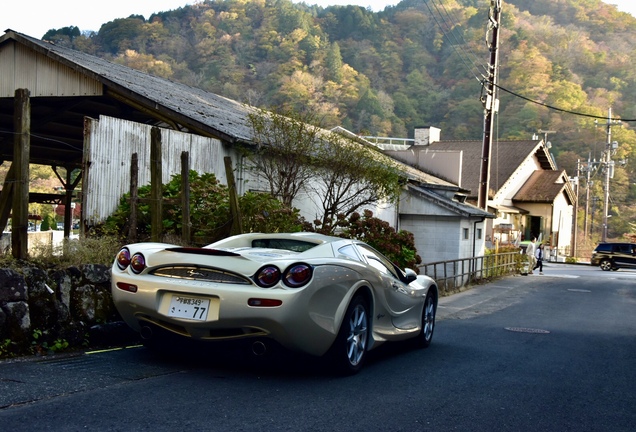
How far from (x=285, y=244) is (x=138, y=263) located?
5.38 ft

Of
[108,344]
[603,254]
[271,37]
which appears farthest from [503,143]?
[108,344]

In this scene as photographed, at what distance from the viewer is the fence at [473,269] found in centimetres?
2254

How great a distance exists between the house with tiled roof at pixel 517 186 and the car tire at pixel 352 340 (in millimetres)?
36375

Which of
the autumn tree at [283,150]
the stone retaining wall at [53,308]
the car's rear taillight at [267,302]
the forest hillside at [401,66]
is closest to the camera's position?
the car's rear taillight at [267,302]

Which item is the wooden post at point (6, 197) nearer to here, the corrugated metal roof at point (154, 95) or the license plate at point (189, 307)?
the license plate at point (189, 307)

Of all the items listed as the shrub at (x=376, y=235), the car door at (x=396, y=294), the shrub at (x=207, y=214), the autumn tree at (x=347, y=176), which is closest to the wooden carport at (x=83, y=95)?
the shrub at (x=207, y=214)

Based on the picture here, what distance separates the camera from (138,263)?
6684mm

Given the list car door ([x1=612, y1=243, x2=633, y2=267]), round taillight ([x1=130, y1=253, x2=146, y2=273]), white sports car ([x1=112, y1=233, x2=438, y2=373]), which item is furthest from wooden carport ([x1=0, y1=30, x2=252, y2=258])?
car door ([x1=612, y1=243, x2=633, y2=267])

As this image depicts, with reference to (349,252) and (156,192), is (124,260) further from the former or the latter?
(156,192)

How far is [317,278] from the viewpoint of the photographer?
6.30 m

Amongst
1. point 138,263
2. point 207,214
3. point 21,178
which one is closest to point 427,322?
point 138,263

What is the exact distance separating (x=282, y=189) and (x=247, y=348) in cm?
1120

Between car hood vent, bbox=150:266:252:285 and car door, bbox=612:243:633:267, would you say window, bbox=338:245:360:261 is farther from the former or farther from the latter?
car door, bbox=612:243:633:267

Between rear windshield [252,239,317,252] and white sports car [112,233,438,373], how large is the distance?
308mm
